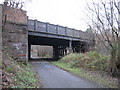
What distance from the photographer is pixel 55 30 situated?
641 inches

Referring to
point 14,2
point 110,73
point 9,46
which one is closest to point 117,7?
point 110,73

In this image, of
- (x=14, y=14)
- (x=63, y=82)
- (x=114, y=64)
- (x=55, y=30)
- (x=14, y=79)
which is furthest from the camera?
(x=55, y=30)

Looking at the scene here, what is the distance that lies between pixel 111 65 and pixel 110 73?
0.55m

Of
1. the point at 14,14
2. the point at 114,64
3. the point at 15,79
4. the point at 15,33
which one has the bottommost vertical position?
the point at 15,79

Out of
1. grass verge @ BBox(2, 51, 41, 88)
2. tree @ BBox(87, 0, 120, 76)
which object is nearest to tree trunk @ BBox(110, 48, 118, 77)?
tree @ BBox(87, 0, 120, 76)

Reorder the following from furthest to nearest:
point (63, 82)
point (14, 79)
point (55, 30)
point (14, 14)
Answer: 1. point (55, 30)
2. point (14, 14)
3. point (63, 82)
4. point (14, 79)

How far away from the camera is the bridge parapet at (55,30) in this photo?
13.9m

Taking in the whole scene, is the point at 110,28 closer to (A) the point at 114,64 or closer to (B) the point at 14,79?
(A) the point at 114,64

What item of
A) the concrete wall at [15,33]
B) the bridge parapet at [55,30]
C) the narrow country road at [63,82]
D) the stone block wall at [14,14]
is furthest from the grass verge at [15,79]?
the bridge parapet at [55,30]

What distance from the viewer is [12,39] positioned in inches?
380

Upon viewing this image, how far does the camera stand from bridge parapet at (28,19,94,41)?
13.9 m

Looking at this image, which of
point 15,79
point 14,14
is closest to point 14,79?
point 15,79

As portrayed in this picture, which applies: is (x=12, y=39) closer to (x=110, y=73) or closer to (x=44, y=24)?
(x=44, y=24)

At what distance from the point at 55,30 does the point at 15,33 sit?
24.0 feet
